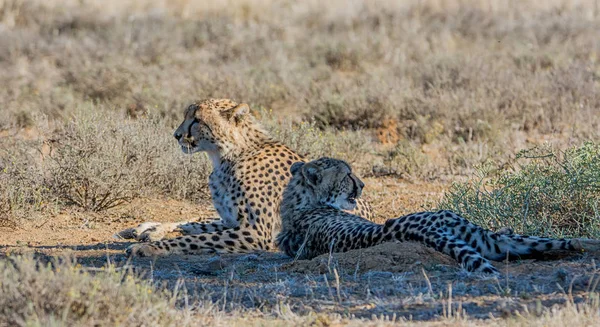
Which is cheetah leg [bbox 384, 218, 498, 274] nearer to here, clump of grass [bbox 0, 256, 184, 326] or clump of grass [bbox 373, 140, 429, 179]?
clump of grass [bbox 0, 256, 184, 326]

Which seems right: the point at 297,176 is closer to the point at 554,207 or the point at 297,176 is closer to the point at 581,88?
the point at 554,207

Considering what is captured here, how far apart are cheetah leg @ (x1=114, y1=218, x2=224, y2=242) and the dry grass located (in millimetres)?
646

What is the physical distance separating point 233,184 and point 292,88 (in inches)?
191

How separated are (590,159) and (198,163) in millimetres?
3289

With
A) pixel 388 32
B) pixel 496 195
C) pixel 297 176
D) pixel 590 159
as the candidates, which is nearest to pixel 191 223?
pixel 297 176

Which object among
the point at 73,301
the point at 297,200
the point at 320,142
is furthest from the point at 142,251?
the point at 320,142

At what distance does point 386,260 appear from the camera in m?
4.93

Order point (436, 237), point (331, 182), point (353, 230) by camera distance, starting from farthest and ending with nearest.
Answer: point (331, 182)
point (353, 230)
point (436, 237)

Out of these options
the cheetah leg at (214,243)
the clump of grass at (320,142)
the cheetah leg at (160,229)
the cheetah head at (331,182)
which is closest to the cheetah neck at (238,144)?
the cheetah leg at (160,229)

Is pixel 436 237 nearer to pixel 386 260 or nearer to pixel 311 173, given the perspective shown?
pixel 386 260

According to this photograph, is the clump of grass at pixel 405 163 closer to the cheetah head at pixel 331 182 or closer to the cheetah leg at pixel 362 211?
the cheetah leg at pixel 362 211

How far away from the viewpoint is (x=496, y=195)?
5.98 metres

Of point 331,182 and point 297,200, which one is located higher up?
point 331,182

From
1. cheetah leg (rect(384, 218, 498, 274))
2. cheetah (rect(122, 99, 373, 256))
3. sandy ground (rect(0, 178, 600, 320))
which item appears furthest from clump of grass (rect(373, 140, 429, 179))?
cheetah leg (rect(384, 218, 498, 274))
